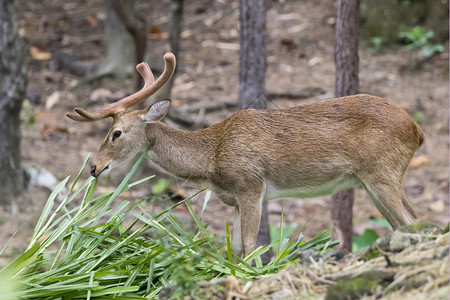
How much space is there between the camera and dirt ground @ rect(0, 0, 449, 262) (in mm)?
9367

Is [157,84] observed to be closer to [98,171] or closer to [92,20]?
[98,171]

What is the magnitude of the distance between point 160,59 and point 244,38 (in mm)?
6496

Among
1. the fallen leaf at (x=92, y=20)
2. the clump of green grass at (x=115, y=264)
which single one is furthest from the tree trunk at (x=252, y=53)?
the fallen leaf at (x=92, y=20)

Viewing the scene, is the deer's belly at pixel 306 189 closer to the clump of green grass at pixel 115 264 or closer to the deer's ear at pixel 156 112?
the clump of green grass at pixel 115 264

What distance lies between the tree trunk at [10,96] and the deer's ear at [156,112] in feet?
10.6

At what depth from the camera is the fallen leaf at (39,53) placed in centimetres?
1380

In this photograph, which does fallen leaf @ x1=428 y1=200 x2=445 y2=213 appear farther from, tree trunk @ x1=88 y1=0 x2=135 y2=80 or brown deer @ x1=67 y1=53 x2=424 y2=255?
tree trunk @ x1=88 y1=0 x2=135 y2=80

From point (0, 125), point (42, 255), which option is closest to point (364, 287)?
point (42, 255)

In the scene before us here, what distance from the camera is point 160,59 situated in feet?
43.8

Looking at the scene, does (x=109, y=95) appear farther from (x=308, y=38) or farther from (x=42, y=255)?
(x=42, y=255)

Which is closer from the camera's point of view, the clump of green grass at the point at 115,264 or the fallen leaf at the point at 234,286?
the fallen leaf at the point at 234,286

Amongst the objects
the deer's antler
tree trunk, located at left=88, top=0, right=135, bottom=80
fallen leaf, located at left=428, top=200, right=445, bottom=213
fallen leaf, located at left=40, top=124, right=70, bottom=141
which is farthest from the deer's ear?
tree trunk, located at left=88, top=0, right=135, bottom=80

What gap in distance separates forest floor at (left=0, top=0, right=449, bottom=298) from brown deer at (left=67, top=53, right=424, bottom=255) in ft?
7.55

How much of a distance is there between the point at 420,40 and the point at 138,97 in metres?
8.79
